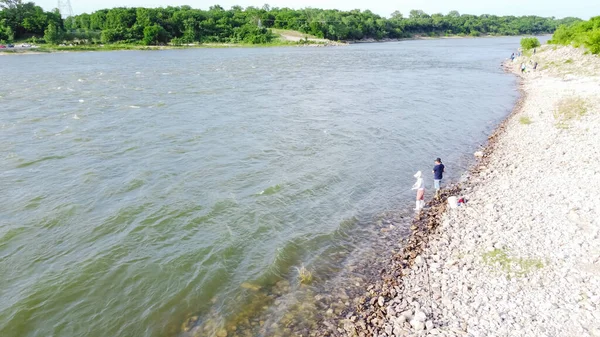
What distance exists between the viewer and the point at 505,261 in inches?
512

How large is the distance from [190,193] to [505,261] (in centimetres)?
1484

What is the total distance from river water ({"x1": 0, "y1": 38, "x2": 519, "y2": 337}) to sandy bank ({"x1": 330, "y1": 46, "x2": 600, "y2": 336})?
8.41 feet

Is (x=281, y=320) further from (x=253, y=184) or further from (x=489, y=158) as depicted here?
(x=489, y=158)

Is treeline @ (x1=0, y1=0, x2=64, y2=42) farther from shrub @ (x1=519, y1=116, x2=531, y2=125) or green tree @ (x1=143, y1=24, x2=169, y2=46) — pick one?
shrub @ (x1=519, y1=116, x2=531, y2=125)

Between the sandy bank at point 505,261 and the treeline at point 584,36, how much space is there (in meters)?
40.5

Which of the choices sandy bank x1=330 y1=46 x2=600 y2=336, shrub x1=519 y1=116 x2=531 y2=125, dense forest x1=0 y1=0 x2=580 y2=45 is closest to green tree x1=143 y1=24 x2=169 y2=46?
dense forest x1=0 y1=0 x2=580 y2=45

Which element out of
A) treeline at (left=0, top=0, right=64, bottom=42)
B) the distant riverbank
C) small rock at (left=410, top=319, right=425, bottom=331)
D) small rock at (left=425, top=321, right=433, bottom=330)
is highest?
treeline at (left=0, top=0, right=64, bottom=42)

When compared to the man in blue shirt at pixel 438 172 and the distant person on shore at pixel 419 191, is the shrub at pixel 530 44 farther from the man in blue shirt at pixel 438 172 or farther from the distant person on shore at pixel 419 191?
the distant person on shore at pixel 419 191

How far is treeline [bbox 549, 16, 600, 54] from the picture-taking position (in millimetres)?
53344

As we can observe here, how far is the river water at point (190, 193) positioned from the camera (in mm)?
13227

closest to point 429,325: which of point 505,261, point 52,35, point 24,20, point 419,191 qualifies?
point 505,261

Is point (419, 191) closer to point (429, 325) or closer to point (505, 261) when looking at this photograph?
point (505, 261)

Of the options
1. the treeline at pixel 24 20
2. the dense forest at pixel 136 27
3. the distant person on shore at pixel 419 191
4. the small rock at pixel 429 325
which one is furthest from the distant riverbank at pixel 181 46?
the small rock at pixel 429 325

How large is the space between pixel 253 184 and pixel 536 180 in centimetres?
1476
